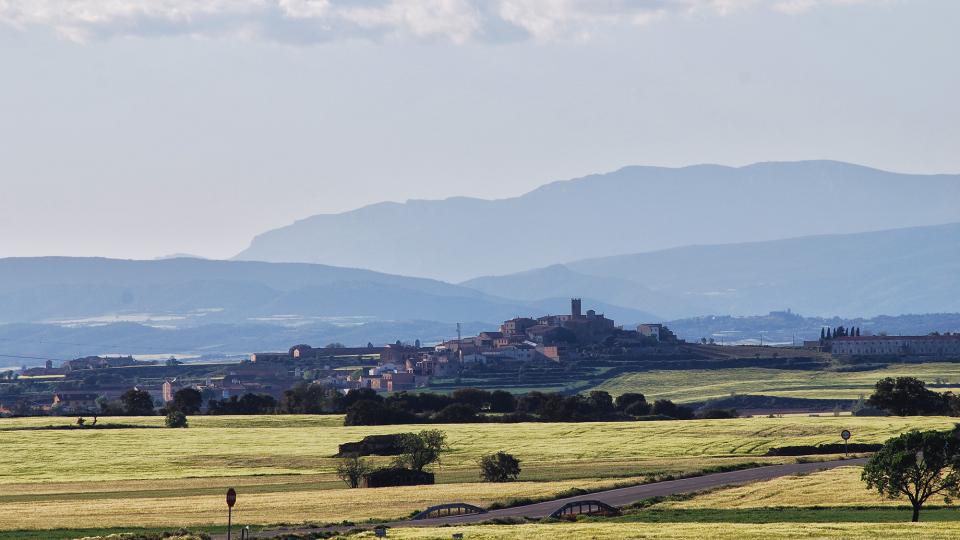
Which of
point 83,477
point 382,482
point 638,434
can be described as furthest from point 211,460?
point 638,434

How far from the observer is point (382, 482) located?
93.1 metres

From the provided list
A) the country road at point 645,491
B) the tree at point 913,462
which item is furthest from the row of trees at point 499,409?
the tree at point 913,462

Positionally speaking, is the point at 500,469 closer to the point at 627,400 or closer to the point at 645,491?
the point at 645,491

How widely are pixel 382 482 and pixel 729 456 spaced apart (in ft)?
77.4

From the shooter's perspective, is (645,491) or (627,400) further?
(627,400)

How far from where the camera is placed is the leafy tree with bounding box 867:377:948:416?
469 feet

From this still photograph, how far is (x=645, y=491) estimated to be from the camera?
8175cm

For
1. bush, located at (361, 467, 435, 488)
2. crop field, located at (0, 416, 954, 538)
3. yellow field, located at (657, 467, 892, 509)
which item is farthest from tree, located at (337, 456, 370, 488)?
yellow field, located at (657, 467, 892, 509)

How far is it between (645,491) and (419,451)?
70.1 feet

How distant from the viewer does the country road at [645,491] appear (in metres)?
69.3

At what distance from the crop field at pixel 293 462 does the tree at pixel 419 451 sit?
4.20ft

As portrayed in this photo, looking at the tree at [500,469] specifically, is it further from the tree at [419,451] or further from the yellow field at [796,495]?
the yellow field at [796,495]

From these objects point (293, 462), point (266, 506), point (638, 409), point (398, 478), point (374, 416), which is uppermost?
point (638, 409)

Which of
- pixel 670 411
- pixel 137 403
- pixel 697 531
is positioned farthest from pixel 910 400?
pixel 697 531
